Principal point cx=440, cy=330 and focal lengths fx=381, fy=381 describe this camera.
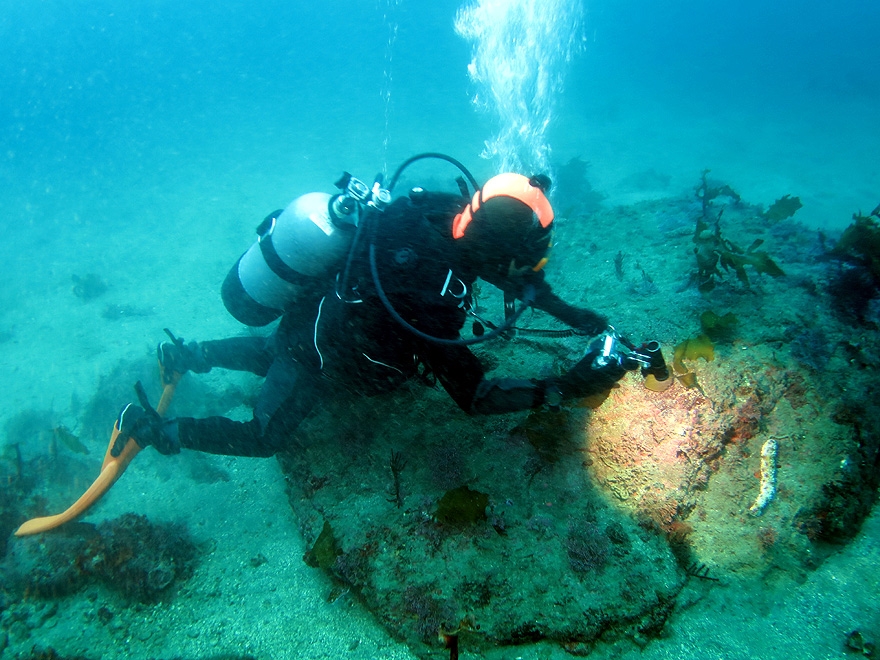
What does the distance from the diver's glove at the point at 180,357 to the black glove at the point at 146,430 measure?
1278 mm

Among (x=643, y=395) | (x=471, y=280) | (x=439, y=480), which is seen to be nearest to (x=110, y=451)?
(x=439, y=480)

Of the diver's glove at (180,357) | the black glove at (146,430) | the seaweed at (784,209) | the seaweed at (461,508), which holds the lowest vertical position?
the black glove at (146,430)

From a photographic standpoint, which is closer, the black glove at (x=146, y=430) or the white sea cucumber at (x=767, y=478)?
the white sea cucumber at (x=767, y=478)

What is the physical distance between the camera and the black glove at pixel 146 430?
12.3 ft

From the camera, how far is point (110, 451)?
4.03 meters

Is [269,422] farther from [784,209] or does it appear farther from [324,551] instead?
[784,209]

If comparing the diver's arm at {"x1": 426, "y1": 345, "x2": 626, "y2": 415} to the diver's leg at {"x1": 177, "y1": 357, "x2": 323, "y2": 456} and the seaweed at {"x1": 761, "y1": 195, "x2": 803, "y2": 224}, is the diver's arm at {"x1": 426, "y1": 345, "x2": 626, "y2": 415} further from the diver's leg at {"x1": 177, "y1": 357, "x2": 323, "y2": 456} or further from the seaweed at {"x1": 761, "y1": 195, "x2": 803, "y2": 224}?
the seaweed at {"x1": 761, "y1": 195, "x2": 803, "y2": 224}

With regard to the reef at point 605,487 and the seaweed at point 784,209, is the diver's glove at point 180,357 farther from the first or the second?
the seaweed at point 784,209

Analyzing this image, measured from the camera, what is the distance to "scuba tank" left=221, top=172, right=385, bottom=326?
3059mm

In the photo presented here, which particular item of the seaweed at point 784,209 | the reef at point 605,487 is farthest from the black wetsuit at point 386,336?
the seaweed at point 784,209

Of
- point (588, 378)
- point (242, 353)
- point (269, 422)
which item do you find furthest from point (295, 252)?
point (588, 378)

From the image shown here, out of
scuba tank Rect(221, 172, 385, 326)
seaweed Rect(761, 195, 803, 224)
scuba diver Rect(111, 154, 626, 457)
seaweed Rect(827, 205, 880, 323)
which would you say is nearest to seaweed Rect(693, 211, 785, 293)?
seaweed Rect(827, 205, 880, 323)

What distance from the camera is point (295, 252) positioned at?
3275 millimetres

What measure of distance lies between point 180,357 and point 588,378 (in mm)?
5250
